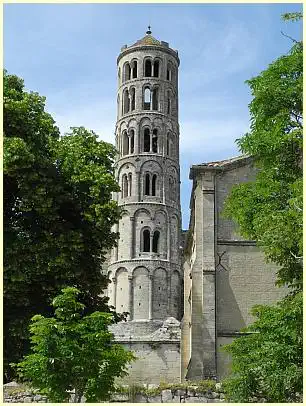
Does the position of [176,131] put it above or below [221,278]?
above

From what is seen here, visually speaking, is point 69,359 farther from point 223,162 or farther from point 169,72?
point 169,72

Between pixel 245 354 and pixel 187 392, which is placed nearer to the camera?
pixel 245 354

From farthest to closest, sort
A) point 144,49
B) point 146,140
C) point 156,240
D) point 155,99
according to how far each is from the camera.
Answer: point 144,49 → point 155,99 → point 146,140 → point 156,240

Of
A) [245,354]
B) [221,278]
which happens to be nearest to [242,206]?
[245,354]

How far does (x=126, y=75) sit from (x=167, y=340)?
1130 inches

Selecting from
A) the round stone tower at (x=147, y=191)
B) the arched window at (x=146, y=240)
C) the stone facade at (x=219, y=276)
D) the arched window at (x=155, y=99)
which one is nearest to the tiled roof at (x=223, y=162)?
the stone facade at (x=219, y=276)

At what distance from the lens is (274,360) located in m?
12.8

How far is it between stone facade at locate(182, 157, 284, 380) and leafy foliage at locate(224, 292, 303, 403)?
929 centimetres

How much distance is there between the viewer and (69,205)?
19.5 meters

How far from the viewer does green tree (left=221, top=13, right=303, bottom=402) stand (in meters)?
12.5

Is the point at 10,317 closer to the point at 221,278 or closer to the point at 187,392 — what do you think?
the point at 187,392

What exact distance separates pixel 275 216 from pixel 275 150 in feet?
6.05

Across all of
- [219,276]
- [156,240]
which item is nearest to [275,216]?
[219,276]

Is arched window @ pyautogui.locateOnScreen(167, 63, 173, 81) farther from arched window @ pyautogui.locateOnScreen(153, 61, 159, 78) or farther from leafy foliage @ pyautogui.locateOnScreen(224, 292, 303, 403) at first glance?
leafy foliage @ pyautogui.locateOnScreen(224, 292, 303, 403)
